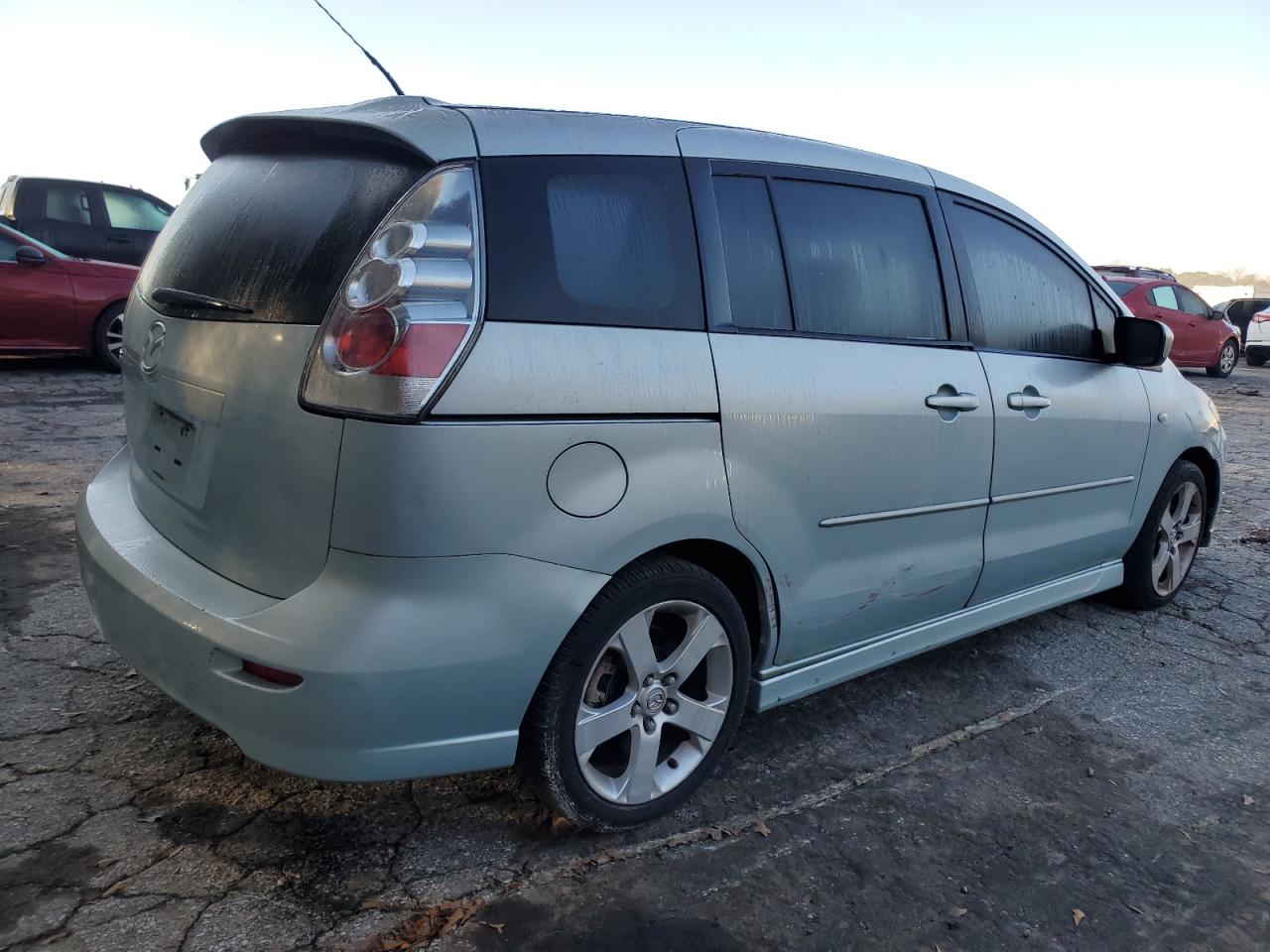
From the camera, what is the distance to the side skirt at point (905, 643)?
285 cm

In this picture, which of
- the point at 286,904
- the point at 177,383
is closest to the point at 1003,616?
the point at 286,904

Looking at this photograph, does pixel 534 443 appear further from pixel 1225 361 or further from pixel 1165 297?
pixel 1225 361

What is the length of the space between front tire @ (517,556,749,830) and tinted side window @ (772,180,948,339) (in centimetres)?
84

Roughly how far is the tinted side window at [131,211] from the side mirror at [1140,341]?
39.0ft

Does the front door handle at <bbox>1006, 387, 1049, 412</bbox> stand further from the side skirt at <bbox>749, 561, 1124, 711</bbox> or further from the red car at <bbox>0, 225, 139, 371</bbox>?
the red car at <bbox>0, 225, 139, 371</bbox>

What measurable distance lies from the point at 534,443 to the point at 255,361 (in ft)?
2.07

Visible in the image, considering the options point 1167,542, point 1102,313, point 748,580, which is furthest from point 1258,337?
point 748,580

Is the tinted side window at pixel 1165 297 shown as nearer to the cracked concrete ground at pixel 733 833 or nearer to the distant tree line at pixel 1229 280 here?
the cracked concrete ground at pixel 733 833

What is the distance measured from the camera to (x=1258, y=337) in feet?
69.5

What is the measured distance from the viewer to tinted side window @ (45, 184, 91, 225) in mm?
12312

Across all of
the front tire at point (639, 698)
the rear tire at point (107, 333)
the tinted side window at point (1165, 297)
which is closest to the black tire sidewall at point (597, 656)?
the front tire at point (639, 698)

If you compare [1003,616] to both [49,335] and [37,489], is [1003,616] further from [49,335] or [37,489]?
[49,335]

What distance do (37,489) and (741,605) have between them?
427 cm

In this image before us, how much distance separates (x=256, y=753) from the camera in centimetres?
213
